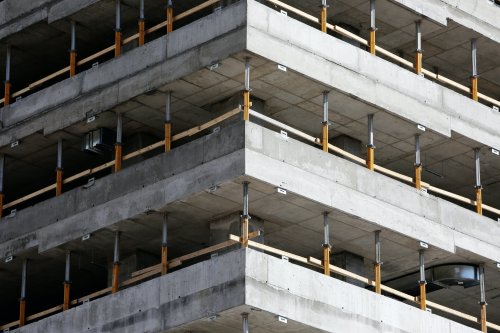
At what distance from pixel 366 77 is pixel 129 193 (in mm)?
8320

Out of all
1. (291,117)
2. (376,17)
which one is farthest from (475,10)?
(291,117)

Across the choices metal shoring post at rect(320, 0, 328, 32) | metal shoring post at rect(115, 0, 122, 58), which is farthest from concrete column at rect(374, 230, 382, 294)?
metal shoring post at rect(115, 0, 122, 58)

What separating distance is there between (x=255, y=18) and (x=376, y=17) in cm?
738

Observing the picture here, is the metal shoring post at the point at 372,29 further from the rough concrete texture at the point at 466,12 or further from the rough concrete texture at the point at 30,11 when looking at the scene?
the rough concrete texture at the point at 30,11

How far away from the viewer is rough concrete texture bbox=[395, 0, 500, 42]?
7438 centimetres

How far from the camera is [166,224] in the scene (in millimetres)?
68688

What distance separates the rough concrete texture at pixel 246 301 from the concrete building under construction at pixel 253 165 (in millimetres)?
65

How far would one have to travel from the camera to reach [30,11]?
76.8 metres

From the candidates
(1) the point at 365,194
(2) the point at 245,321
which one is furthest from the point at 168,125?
(2) the point at 245,321

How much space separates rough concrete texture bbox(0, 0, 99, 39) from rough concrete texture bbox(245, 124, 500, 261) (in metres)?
10.7

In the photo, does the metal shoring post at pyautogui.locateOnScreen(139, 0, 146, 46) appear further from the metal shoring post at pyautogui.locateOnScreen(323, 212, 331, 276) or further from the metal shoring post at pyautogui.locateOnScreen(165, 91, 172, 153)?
the metal shoring post at pyautogui.locateOnScreen(323, 212, 331, 276)

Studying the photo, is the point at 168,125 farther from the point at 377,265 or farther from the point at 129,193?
the point at 377,265

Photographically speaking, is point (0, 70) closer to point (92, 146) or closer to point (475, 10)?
point (92, 146)

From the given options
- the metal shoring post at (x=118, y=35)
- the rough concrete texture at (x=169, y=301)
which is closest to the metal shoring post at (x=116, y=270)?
the rough concrete texture at (x=169, y=301)
